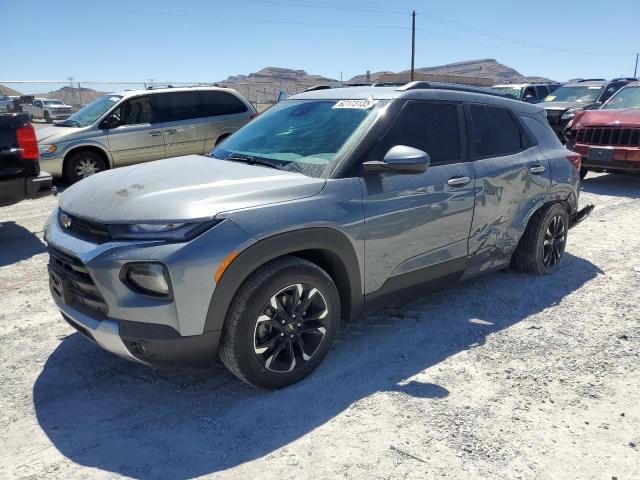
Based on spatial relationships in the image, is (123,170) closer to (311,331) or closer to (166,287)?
(166,287)

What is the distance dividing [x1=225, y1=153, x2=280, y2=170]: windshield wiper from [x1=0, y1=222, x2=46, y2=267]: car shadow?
10.1 ft

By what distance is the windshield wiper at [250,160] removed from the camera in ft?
11.9

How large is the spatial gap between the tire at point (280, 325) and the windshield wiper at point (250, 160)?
0.81 metres

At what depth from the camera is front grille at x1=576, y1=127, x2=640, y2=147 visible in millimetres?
9062

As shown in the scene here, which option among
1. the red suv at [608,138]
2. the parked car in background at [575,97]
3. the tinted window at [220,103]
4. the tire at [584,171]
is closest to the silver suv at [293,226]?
the red suv at [608,138]

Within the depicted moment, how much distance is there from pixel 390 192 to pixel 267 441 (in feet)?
5.61

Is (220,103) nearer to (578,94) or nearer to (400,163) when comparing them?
(400,163)

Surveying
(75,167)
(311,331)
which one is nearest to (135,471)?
(311,331)

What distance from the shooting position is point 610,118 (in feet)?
31.1

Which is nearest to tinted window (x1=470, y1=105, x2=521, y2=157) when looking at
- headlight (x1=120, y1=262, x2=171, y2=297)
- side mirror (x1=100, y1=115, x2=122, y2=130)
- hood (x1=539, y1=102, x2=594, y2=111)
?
headlight (x1=120, y1=262, x2=171, y2=297)

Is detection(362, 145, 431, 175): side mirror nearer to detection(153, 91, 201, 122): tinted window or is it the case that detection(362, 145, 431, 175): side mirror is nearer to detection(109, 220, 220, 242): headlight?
detection(109, 220, 220, 242): headlight

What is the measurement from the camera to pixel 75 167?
30.9 ft

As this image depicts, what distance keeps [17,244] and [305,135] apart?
417 cm

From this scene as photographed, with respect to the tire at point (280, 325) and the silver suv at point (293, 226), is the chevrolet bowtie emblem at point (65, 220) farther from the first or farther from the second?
the tire at point (280, 325)
